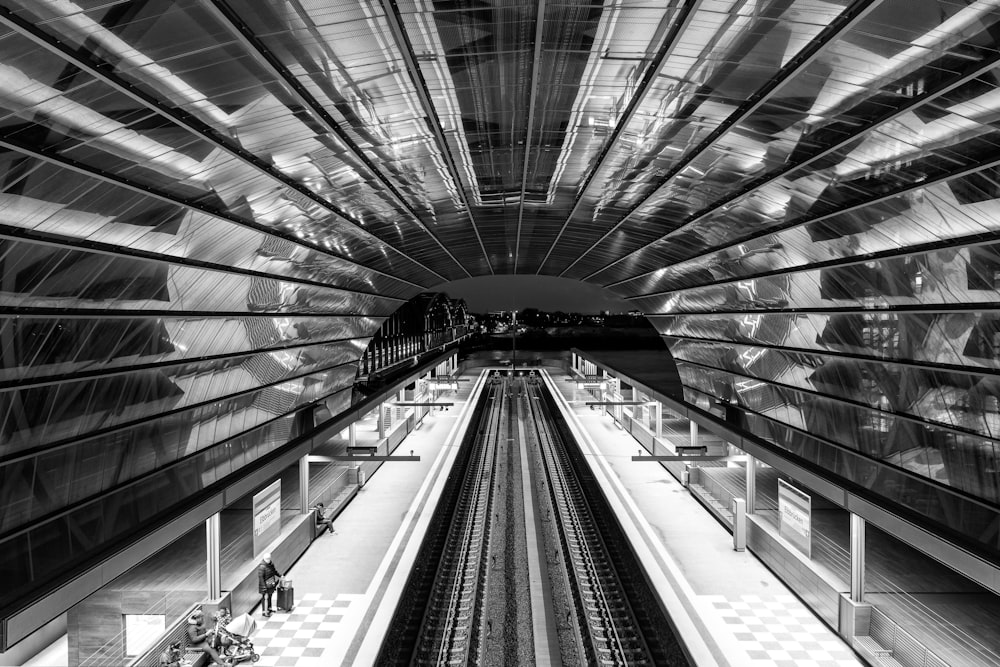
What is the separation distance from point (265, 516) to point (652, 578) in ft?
28.1

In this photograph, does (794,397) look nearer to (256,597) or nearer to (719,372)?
(719,372)

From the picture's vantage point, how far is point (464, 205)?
949 inches

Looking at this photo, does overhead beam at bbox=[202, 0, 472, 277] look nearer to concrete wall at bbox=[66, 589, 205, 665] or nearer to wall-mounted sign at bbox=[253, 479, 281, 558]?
wall-mounted sign at bbox=[253, 479, 281, 558]

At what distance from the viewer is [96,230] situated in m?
12.8

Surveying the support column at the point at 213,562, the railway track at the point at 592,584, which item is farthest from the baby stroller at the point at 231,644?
the railway track at the point at 592,584

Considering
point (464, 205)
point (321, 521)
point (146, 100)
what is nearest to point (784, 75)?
point (146, 100)

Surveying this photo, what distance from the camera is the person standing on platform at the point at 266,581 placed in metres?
11.6

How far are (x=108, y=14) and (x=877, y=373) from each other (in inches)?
840

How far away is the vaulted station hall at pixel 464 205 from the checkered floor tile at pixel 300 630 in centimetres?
201

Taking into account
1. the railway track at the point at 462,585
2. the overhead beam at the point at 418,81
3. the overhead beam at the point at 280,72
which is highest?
the overhead beam at the point at 418,81

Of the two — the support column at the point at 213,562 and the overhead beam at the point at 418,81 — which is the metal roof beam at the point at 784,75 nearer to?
the overhead beam at the point at 418,81

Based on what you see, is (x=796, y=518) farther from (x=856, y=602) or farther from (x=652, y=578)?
(x=652, y=578)

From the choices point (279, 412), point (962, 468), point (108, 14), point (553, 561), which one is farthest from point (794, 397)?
point (108, 14)

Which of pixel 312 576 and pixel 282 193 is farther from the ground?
pixel 282 193
